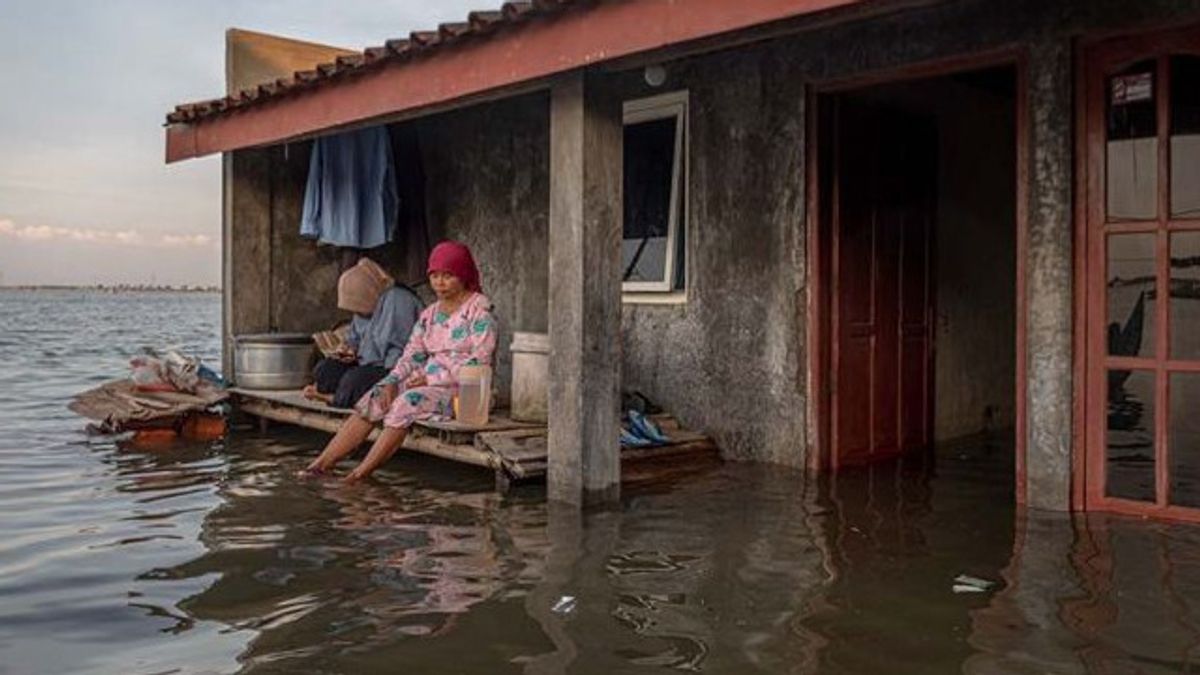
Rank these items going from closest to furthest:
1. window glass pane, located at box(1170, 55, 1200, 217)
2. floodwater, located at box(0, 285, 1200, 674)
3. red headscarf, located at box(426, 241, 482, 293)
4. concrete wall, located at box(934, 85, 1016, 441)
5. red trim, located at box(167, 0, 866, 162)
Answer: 1. floodwater, located at box(0, 285, 1200, 674)
2. red trim, located at box(167, 0, 866, 162)
3. window glass pane, located at box(1170, 55, 1200, 217)
4. red headscarf, located at box(426, 241, 482, 293)
5. concrete wall, located at box(934, 85, 1016, 441)

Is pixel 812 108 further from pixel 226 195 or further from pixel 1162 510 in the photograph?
pixel 226 195

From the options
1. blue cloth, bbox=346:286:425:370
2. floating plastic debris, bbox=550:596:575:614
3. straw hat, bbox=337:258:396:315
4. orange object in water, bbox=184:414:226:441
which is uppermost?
straw hat, bbox=337:258:396:315

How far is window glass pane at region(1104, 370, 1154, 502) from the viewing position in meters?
5.34

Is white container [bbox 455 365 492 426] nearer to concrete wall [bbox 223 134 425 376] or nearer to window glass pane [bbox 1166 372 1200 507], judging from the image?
concrete wall [bbox 223 134 425 376]

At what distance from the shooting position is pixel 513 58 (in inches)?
225

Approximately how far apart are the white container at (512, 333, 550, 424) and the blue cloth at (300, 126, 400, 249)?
3.09m

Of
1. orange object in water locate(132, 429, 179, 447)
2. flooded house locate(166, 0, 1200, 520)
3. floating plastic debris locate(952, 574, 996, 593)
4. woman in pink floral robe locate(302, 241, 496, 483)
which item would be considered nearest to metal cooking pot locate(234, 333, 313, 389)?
flooded house locate(166, 0, 1200, 520)

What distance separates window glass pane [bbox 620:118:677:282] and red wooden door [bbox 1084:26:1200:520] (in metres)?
3.14

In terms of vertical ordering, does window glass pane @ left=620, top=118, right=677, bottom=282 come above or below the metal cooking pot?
above

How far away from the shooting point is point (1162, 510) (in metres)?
5.37

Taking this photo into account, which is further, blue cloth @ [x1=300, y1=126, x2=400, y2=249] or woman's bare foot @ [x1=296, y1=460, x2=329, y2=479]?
blue cloth @ [x1=300, y1=126, x2=400, y2=249]

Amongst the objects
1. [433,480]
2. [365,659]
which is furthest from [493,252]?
[365,659]

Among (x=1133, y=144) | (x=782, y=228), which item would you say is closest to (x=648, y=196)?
(x=782, y=228)

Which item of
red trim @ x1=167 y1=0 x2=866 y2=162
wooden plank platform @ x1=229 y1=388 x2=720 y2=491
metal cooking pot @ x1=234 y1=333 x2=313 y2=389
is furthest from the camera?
metal cooking pot @ x1=234 y1=333 x2=313 y2=389
